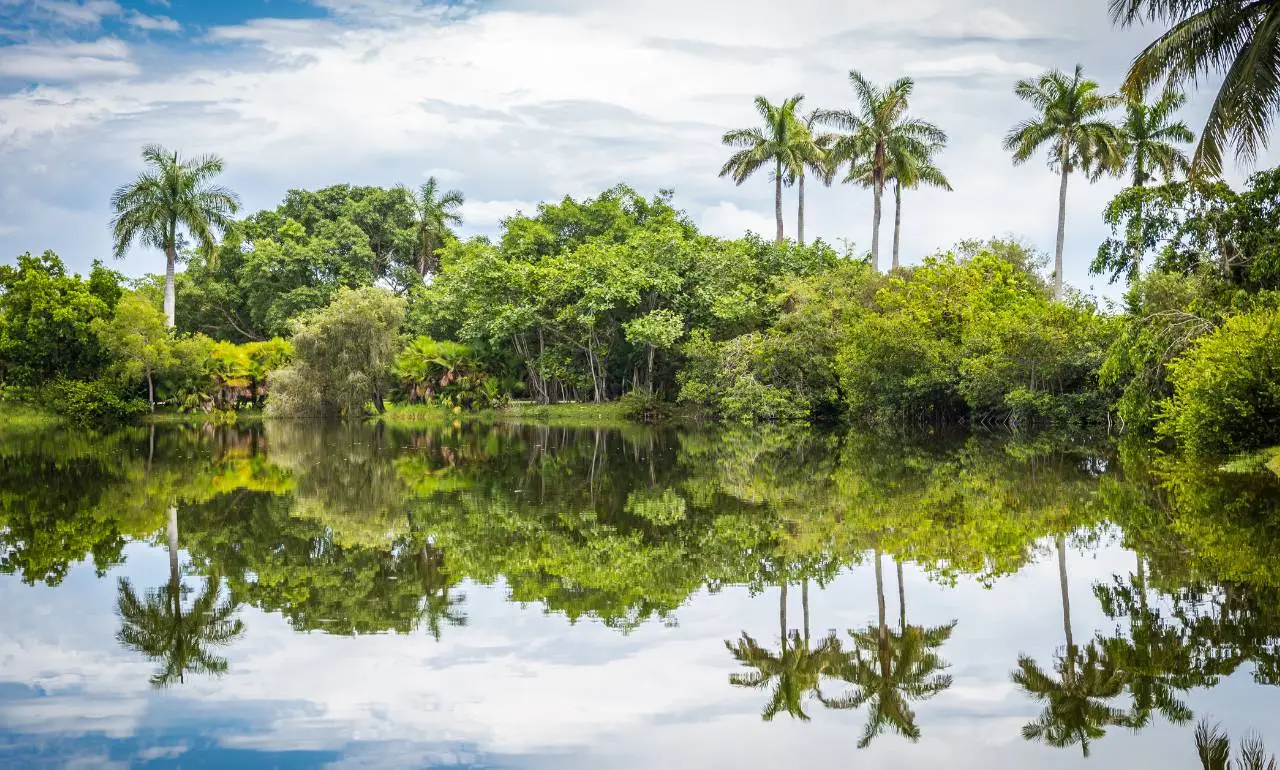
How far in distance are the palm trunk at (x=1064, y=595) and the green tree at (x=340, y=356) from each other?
39.8 metres

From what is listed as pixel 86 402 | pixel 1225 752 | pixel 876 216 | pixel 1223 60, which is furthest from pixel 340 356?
pixel 1225 752

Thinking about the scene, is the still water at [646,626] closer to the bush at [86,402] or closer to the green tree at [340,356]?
the green tree at [340,356]

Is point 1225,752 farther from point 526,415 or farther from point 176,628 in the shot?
point 526,415

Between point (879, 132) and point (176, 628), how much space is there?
40.0 m

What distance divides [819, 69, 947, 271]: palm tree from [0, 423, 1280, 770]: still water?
29265 mm

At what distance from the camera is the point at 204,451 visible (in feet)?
90.3

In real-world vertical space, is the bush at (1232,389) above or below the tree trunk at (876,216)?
below

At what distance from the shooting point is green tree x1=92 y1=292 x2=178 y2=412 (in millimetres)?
45906

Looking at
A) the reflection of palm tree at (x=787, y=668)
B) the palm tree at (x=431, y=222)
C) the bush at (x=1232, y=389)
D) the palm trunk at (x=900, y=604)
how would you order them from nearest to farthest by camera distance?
1. the reflection of palm tree at (x=787, y=668)
2. the palm trunk at (x=900, y=604)
3. the bush at (x=1232, y=389)
4. the palm tree at (x=431, y=222)

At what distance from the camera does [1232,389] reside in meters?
18.2

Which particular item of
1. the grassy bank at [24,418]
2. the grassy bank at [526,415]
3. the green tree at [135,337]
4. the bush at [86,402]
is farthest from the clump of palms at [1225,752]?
the green tree at [135,337]

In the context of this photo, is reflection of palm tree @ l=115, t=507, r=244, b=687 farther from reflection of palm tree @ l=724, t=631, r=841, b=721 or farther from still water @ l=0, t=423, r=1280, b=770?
reflection of palm tree @ l=724, t=631, r=841, b=721

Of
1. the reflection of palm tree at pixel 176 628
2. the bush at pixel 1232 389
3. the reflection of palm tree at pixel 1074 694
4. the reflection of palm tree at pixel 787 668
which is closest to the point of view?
the reflection of palm tree at pixel 1074 694

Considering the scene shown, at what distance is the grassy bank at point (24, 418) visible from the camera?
43.6 metres
